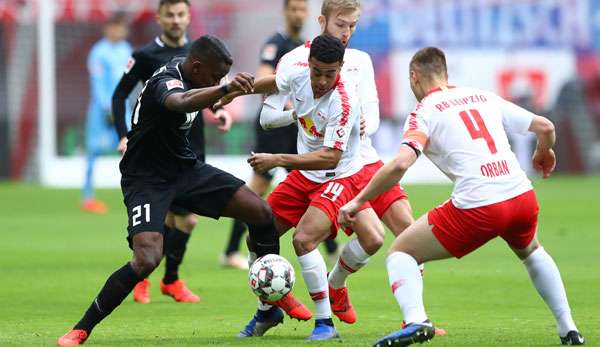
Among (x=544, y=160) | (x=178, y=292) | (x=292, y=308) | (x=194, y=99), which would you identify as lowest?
(x=178, y=292)

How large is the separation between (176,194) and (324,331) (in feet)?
4.38

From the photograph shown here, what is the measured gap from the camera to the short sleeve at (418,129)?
704 centimetres

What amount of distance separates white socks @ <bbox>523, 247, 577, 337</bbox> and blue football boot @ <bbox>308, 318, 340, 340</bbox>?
1.36m

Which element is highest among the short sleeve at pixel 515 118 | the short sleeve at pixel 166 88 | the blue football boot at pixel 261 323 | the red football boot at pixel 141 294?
the short sleeve at pixel 166 88

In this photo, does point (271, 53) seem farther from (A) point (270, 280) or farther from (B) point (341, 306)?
(A) point (270, 280)

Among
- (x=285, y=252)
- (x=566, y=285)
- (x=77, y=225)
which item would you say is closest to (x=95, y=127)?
(x=77, y=225)

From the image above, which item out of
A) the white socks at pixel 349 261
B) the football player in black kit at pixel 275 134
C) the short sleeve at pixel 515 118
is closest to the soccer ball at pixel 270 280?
the white socks at pixel 349 261

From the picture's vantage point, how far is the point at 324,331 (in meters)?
→ 7.82

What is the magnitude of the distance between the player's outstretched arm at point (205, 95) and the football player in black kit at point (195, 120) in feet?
9.16

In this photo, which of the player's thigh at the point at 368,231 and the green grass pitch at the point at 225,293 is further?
the player's thigh at the point at 368,231

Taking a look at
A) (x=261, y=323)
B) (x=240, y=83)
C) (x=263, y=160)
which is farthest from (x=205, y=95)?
(x=261, y=323)

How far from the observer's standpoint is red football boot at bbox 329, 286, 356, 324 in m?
8.33

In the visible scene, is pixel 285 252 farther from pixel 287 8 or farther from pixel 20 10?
pixel 20 10

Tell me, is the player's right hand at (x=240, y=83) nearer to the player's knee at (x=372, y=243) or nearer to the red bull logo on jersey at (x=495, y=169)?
the red bull logo on jersey at (x=495, y=169)
